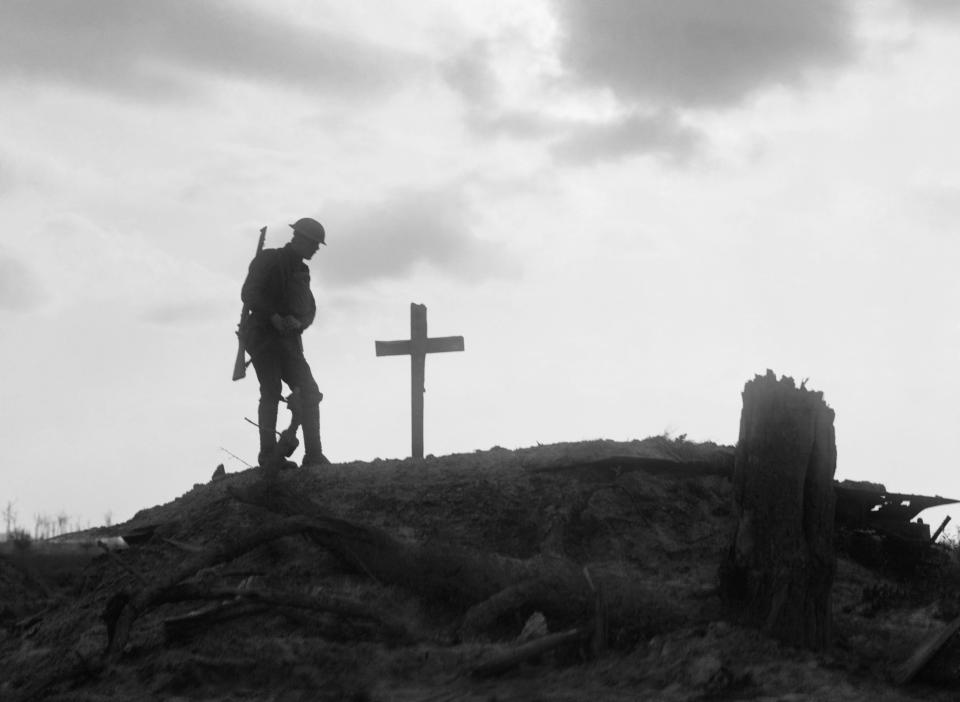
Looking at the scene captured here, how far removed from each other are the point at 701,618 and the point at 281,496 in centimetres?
467

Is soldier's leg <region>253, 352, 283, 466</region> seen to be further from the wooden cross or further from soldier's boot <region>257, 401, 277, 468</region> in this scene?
the wooden cross

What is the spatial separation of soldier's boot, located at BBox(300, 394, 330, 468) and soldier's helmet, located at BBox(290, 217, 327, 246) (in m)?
1.73

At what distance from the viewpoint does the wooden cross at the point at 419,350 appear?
623 inches

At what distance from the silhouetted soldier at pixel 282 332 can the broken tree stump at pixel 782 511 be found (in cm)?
589

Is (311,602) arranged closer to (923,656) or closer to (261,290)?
(923,656)

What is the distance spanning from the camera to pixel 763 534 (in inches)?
364

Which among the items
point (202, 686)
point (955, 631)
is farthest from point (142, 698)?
point (955, 631)

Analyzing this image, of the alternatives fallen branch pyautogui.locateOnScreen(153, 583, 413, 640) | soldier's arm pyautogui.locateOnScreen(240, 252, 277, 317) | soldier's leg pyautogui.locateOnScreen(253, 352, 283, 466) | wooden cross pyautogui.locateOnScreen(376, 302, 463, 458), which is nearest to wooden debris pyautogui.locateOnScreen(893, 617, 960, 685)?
fallen branch pyautogui.locateOnScreen(153, 583, 413, 640)

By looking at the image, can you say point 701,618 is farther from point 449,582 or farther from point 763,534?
point 449,582

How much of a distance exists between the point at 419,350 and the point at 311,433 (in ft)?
7.19

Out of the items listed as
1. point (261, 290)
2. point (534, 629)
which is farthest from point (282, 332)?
point (534, 629)

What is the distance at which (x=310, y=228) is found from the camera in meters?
14.2

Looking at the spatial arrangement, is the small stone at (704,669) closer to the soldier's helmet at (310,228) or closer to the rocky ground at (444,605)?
the rocky ground at (444,605)

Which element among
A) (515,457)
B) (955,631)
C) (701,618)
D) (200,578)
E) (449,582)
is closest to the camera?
(955,631)
